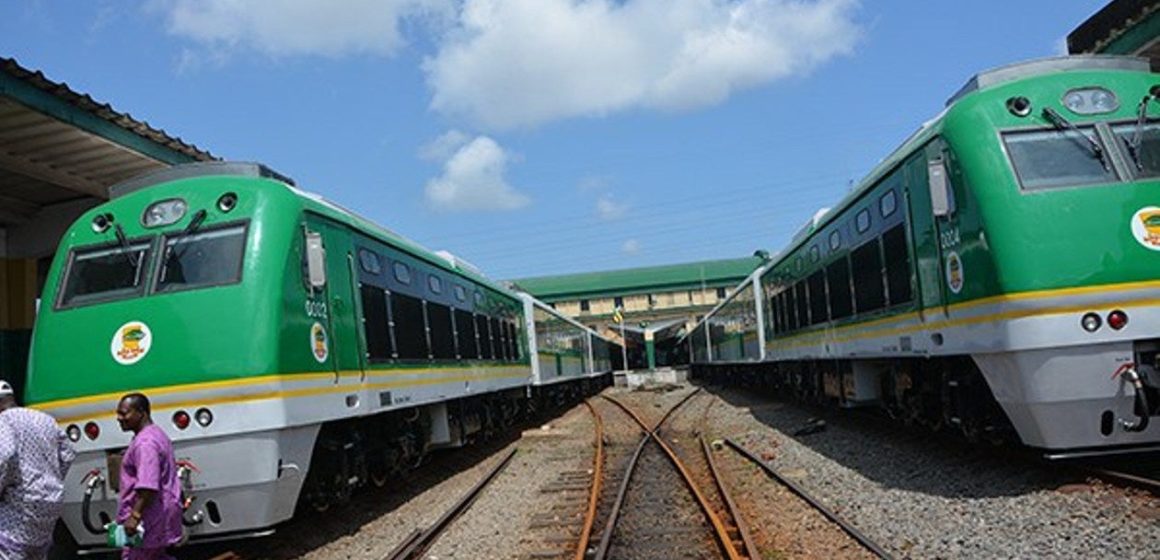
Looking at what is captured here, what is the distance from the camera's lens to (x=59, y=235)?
12773mm

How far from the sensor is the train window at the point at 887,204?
401 inches

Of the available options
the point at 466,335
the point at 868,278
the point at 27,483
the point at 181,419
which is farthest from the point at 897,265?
the point at 27,483

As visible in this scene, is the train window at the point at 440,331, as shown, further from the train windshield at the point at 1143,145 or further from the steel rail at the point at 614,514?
the train windshield at the point at 1143,145

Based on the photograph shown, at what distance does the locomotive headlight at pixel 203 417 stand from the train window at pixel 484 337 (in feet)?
26.3

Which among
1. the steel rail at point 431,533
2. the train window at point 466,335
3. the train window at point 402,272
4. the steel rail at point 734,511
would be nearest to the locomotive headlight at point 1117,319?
the steel rail at point 734,511

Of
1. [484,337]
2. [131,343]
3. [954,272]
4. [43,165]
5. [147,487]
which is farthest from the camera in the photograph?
[484,337]

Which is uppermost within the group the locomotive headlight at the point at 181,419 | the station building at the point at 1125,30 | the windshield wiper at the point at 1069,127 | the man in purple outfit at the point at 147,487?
the station building at the point at 1125,30

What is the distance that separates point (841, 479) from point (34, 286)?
10068mm

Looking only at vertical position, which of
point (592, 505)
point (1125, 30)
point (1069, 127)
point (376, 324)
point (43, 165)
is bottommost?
point (592, 505)

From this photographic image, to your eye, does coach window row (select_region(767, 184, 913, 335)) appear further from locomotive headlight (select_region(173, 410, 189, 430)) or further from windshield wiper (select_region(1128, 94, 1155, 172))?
locomotive headlight (select_region(173, 410, 189, 430))

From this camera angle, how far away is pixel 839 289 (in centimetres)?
1324

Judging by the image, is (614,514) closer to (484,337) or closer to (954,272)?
(954,272)

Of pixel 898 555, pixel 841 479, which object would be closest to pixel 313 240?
pixel 898 555

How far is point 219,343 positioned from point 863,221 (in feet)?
24.0
